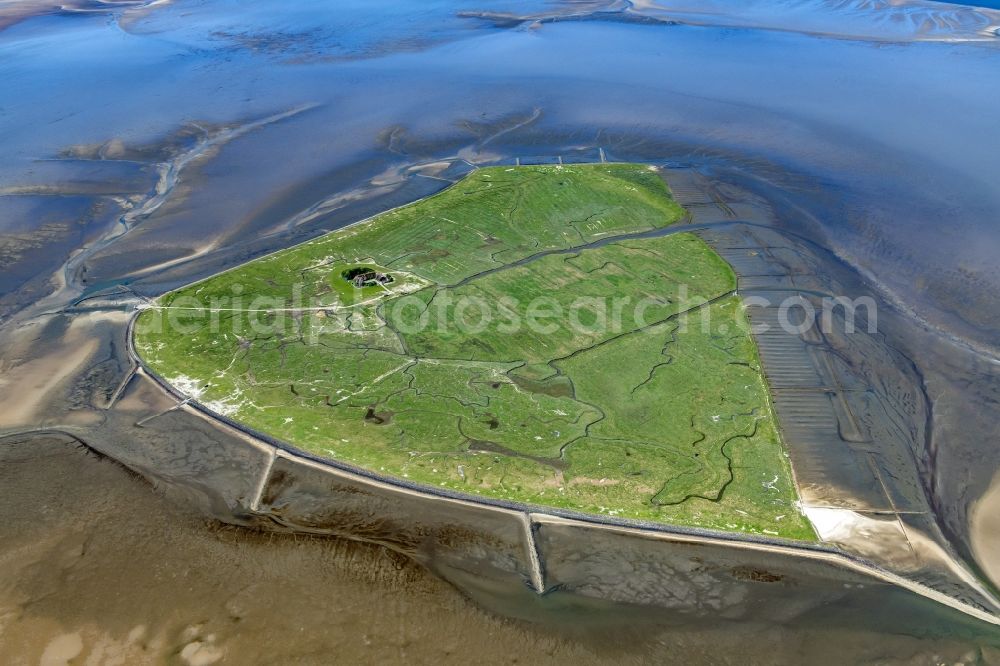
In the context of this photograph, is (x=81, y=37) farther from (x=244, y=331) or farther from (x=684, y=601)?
(x=684, y=601)

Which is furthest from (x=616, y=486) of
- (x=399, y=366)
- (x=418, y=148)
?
(x=418, y=148)

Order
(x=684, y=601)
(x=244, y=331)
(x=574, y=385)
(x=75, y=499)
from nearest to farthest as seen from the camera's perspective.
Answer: (x=684, y=601) → (x=75, y=499) → (x=574, y=385) → (x=244, y=331)

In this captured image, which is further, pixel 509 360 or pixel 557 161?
pixel 557 161

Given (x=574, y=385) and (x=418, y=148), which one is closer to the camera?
(x=574, y=385)

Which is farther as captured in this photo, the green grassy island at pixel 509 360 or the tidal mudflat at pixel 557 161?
the green grassy island at pixel 509 360

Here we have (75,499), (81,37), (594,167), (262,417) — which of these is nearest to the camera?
(75,499)

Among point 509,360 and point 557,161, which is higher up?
point 557,161

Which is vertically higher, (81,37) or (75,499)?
(81,37)

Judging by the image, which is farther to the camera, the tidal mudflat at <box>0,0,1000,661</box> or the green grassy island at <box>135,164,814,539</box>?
the green grassy island at <box>135,164,814,539</box>
